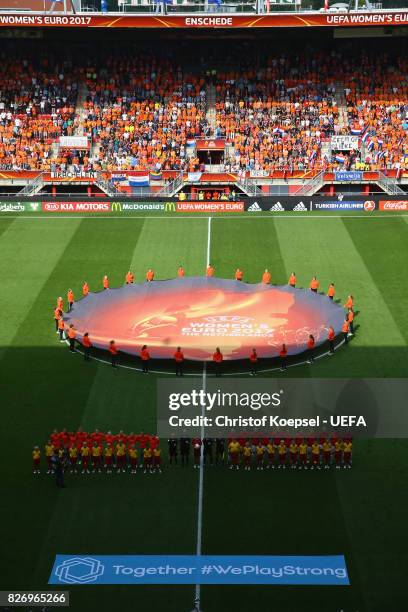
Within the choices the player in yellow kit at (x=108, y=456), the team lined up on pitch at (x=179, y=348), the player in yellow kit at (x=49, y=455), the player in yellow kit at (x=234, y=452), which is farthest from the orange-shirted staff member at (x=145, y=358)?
the player in yellow kit at (x=234, y=452)

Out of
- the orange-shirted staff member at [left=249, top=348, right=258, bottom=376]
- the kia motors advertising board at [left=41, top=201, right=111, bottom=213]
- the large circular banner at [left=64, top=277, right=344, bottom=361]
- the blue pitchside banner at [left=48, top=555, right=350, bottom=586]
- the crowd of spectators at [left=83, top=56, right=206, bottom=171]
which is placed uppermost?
the crowd of spectators at [left=83, top=56, right=206, bottom=171]

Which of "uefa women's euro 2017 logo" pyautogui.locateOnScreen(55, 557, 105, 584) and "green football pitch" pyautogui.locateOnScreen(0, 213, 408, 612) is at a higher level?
"green football pitch" pyautogui.locateOnScreen(0, 213, 408, 612)

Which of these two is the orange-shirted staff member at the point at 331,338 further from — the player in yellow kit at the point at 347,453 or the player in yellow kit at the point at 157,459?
the player in yellow kit at the point at 157,459

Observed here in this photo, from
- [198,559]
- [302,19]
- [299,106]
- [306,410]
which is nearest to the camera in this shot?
[198,559]

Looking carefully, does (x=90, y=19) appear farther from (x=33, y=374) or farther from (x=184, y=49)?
(x=33, y=374)

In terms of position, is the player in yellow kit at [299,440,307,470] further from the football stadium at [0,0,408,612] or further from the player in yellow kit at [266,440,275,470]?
the player in yellow kit at [266,440,275,470]

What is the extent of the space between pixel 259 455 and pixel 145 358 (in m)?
7.25

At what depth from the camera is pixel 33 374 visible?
3167 cm

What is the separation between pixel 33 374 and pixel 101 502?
28.6 feet

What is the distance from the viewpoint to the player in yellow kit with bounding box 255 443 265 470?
25453mm

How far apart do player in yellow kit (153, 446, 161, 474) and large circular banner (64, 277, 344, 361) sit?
655 centimetres

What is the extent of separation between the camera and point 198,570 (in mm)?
21281

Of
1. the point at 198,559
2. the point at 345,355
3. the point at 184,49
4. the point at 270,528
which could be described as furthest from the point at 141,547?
the point at 184,49

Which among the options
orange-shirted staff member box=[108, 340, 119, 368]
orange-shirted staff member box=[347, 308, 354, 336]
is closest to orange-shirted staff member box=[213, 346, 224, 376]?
orange-shirted staff member box=[108, 340, 119, 368]
